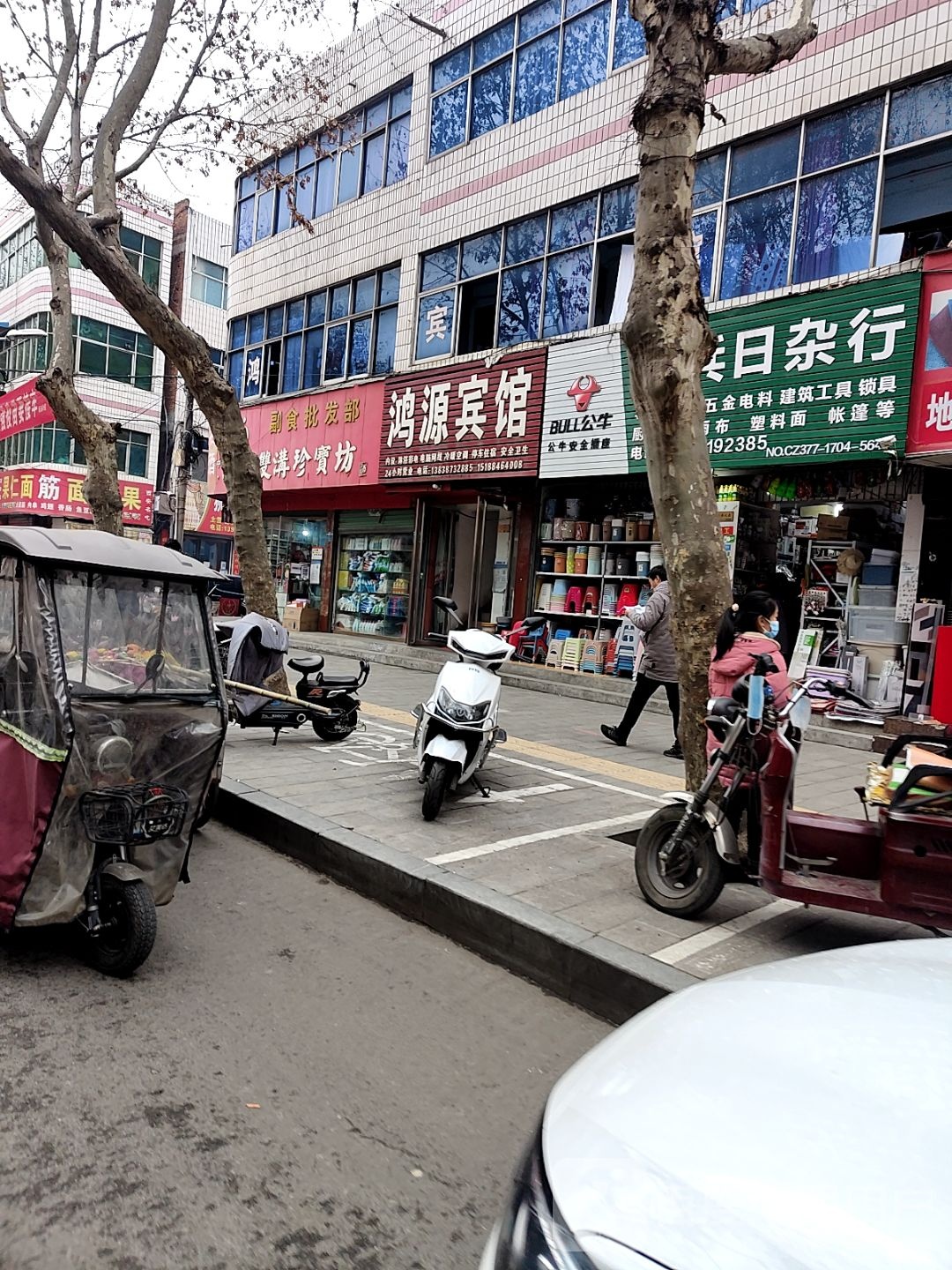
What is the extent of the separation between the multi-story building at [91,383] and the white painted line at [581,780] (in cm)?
2713

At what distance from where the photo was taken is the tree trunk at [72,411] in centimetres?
1368

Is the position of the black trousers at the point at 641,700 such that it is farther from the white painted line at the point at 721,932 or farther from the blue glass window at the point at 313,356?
the blue glass window at the point at 313,356

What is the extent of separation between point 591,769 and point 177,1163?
17.9 feet

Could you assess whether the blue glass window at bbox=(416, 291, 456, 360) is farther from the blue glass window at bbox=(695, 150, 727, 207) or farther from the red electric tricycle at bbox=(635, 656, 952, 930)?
the red electric tricycle at bbox=(635, 656, 952, 930)

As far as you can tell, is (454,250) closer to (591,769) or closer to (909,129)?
(909,129)

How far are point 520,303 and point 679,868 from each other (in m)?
11.5

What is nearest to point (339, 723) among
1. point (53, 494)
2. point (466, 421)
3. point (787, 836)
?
point (787, 836)

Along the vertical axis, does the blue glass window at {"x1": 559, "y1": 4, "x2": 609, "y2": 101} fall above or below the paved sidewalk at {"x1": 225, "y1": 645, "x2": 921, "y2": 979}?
above

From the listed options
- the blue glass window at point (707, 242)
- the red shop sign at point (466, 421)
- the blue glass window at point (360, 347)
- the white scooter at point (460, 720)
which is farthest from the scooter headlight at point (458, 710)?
the blue glass window at point (360, 347)

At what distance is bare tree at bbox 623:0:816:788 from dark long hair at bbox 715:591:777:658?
0.18 m

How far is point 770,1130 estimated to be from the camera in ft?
4.47

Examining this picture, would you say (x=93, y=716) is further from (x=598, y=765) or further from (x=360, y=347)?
(x=360, y=347)

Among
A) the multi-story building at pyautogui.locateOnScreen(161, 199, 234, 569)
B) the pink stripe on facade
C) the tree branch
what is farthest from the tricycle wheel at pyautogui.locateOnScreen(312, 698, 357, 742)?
the multi-story building at pyautogui.locateOnScreen(161, 199, 234, 569)

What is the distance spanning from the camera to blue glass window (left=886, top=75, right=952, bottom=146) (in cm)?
907
